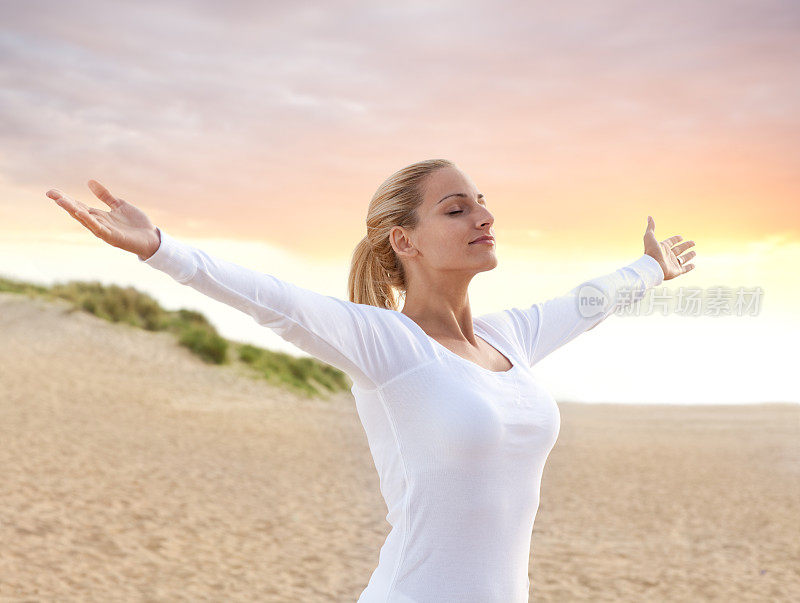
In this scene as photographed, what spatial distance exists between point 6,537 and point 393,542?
20.8ft

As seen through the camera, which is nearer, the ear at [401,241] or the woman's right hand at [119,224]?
the woman's right hand at [119,224]

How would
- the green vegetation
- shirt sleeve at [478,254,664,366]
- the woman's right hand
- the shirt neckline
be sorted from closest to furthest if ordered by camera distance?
the woman's right hand → the shirt neckline → shirt sleeve at [478,254,664,366] → the green vegetation

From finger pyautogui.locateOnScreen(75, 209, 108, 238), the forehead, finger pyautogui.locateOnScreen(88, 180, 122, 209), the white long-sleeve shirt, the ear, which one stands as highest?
the forehead

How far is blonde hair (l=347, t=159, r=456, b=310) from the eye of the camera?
6.80 feet

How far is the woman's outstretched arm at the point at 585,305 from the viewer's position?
2.49 metres

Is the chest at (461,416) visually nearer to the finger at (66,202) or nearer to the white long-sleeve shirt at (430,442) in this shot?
the white long-sleeve shirt at (430,442)

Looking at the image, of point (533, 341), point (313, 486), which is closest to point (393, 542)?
point (533, 341)

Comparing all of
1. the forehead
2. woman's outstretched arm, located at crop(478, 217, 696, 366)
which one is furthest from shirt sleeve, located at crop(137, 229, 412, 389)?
woman's outstretched arm, located at crop(478, 217, 696, 366)

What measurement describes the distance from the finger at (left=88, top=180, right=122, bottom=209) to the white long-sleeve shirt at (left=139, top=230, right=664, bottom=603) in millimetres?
151

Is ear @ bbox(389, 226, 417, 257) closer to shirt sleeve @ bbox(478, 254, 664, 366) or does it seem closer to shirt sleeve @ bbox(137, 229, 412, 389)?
shirt sleeve @ bbox(137, 229, 412, 389)

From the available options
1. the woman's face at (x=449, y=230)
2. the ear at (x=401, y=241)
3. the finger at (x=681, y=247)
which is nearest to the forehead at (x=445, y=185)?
the woman's face at (x=449, y=230)

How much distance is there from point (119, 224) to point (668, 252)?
2.26m

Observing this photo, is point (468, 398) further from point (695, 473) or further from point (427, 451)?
A: point (695, 473)

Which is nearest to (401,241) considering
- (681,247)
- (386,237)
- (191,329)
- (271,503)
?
(386,237)
